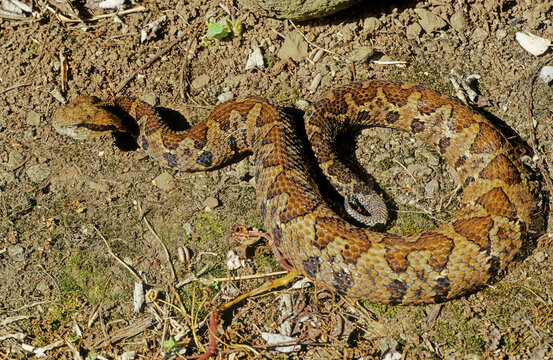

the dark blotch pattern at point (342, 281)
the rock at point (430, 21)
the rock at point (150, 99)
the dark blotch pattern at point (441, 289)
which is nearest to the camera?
the dark blotch pattern at point (441, 289)

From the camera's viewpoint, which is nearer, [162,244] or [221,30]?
[162,244]

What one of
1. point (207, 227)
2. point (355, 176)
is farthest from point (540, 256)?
point (207, 227)

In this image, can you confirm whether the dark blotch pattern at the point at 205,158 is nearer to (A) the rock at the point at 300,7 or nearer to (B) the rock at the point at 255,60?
(B) the rock at the point at 255,60

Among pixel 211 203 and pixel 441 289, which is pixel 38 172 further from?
pixel 441 289

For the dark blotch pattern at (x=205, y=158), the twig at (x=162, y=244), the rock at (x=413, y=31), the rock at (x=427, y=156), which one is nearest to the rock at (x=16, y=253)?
the twig at (x=162, y=244)

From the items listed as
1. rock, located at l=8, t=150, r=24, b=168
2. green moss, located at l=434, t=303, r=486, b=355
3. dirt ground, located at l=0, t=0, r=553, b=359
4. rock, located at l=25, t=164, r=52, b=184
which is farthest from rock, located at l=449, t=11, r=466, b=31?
rock, located at l=8, t=150, r=24, b=168

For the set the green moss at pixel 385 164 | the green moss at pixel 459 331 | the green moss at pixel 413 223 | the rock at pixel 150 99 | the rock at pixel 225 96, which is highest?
the rock at pixel 225 96
